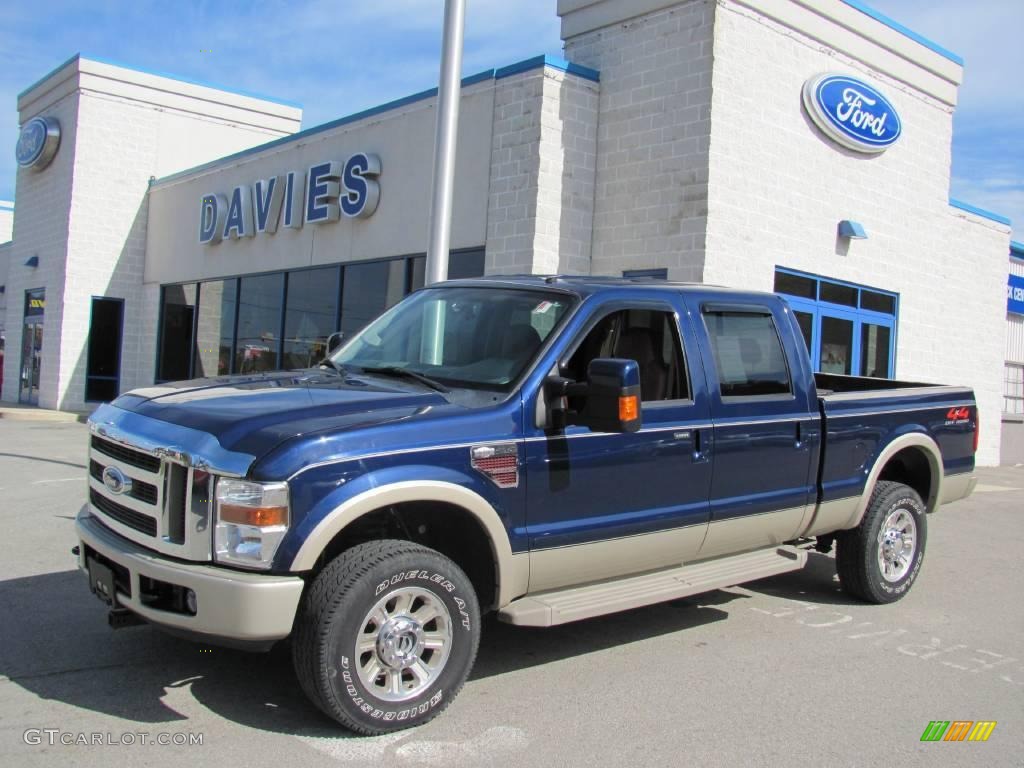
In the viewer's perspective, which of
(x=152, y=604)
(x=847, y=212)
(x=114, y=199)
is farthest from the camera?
(x=114, y=199)

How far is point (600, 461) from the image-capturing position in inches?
189

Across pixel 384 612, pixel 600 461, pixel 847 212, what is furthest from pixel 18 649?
pixel 847 212

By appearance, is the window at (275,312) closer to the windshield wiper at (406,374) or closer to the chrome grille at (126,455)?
the windshield wiper at (406,374)

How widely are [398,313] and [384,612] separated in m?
2.24

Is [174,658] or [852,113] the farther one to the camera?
[852,113]

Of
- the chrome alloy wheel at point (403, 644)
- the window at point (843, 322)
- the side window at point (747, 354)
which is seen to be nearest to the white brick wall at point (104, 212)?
the window at point (843, 322)

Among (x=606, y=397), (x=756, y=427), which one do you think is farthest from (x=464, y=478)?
(x=756, y=427)

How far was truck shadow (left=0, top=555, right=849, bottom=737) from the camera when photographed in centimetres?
430

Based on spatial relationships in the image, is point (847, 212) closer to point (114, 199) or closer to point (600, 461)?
point (600, 461)

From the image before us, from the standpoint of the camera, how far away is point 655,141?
40.5ft

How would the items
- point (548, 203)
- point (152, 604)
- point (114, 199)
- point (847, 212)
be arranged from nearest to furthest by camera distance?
point (152, 604) → point (548, 203) → point (847, 212) → point (114, 199)

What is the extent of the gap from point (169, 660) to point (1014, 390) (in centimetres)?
2047

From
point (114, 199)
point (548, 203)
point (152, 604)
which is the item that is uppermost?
point (114, 199)

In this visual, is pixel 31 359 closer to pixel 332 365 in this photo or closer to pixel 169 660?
pixel 332 365
